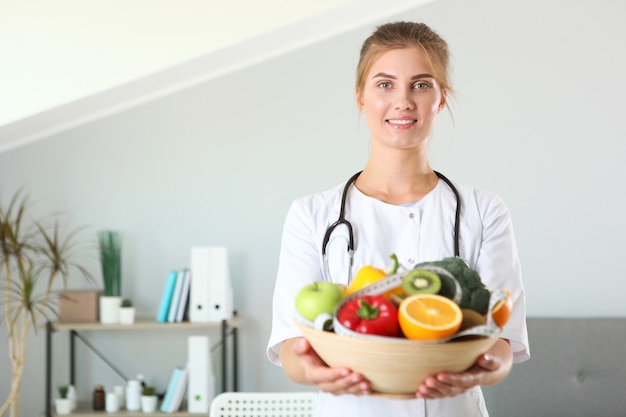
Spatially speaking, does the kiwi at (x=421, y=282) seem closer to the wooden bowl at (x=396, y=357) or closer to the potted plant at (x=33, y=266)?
the wooden bowl at (x=396, y=357)

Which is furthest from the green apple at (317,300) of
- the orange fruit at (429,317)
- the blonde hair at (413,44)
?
the blonde hair at (413,44)

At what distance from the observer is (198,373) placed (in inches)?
153

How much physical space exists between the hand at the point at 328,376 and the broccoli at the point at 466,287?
173 mm

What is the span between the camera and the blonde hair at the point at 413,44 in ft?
5.31

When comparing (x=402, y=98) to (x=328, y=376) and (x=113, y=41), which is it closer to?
(x=328, y=376)

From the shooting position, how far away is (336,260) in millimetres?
1664

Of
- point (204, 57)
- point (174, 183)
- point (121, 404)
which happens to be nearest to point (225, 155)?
point (174, 183)

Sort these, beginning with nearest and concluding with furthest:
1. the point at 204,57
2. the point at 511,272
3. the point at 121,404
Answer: the point at 511,272
the point at 204,57
the point at 121,404

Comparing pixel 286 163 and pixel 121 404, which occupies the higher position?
pixel 286 163

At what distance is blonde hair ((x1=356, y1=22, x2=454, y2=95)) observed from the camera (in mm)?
1619

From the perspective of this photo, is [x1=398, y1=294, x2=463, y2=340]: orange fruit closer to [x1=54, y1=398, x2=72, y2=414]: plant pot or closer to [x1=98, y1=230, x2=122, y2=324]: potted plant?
[x1=98, y1=230, x2=122, y2=324]: potted plant

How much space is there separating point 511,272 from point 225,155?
276cm

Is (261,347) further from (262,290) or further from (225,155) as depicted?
(225,155)

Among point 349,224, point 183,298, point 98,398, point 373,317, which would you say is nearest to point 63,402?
point 98,398
